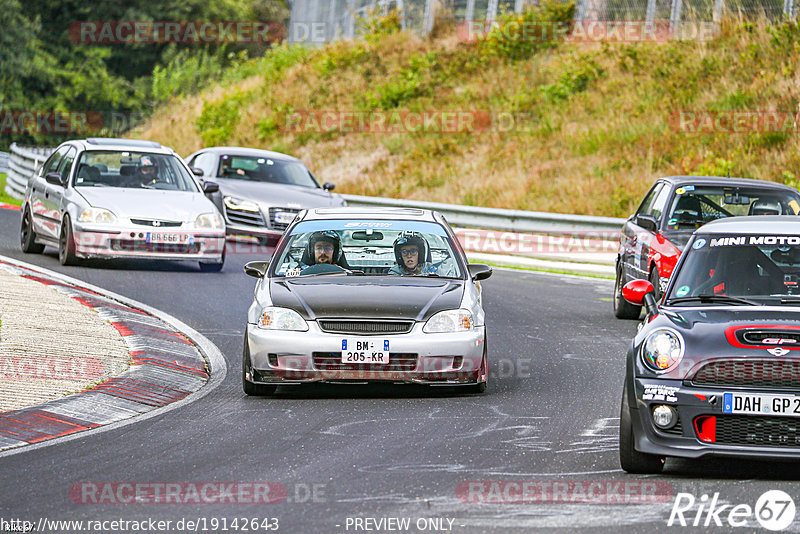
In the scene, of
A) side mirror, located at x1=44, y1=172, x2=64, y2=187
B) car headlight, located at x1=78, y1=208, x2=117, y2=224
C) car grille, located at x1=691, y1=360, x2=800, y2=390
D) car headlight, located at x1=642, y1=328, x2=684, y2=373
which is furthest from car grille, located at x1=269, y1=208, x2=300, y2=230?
car grille, located at x1=691, y1=360, x2=800, y2=390

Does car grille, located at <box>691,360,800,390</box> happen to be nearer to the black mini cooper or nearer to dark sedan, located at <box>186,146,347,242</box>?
the black mini cooper

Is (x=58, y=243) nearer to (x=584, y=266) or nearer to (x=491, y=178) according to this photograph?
(x=584, y=266)

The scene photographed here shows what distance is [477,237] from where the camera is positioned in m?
25.3

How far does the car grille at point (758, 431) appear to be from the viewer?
7031 millimetres

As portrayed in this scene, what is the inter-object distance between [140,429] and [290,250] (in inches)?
113

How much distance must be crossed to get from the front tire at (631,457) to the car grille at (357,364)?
2.64 meters

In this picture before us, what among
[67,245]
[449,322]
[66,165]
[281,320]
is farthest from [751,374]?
[66,165]

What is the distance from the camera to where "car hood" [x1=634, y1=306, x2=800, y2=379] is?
7.20m

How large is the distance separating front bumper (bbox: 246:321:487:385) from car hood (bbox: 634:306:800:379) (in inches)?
93.9

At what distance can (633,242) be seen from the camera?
15.4 m

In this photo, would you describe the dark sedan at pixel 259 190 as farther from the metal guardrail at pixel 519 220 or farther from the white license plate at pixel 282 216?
the metal guardrail at pixel 519 220

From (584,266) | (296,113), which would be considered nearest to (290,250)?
(584,266)

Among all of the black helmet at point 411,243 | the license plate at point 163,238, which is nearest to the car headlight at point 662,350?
the black helmet at point 411,243

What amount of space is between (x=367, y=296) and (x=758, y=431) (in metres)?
3.76
